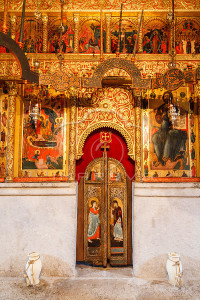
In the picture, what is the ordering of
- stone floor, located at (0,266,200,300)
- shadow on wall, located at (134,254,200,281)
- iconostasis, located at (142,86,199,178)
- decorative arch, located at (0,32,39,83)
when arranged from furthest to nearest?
iconostasis, located at (142,86,199,178) < shadow on wall, located at (134,254,200,281) < stone floor, located at (0,266,200,300) < decorative arch, located at (0,32,39,83)

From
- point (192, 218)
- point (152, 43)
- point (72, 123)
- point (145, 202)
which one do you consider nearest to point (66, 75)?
point (72, 123)

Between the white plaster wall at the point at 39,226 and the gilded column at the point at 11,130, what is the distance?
33 centimetres

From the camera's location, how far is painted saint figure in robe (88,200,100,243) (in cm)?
563

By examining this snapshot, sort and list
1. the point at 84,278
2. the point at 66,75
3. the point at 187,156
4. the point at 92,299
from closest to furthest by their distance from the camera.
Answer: the point at 92,299, the point at 66,75, the point at 84,278, the point at 187,156

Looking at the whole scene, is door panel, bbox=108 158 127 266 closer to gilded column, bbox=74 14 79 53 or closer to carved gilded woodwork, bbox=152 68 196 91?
carved gilded woodwork, bbox=152 68 196 91

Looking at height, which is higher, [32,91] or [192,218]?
[32,91]

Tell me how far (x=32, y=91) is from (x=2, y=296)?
412 cm

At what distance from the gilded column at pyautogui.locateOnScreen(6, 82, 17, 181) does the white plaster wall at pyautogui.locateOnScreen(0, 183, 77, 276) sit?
1.08 feet

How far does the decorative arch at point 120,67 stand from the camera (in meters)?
4.50

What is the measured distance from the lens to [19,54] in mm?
4215

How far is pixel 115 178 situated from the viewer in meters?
5.77

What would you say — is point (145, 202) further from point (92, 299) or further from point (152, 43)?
point (152, 43)

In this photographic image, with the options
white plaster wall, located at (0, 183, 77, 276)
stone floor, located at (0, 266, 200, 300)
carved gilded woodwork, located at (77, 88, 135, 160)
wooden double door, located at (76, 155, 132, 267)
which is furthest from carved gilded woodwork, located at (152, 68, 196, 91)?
stone floor, located at (0, 266, 200, 300)

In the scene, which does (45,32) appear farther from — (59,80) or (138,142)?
(138,142)
